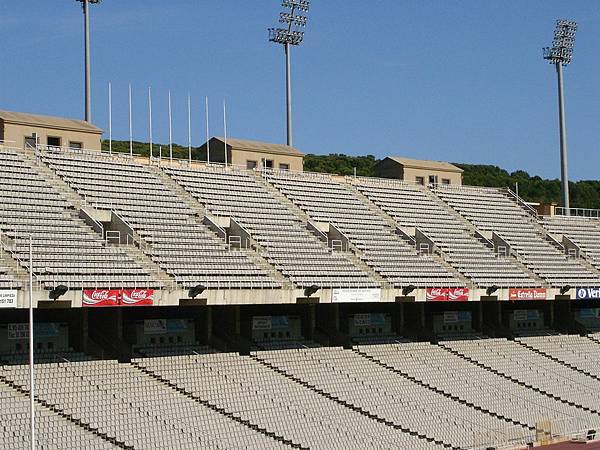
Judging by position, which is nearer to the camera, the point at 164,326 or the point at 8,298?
the point at 8,298

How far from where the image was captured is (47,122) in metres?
44.0

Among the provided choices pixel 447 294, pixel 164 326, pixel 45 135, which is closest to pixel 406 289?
pixel 447 294

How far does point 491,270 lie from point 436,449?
51.5 ft

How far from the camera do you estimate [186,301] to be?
34.9 meters

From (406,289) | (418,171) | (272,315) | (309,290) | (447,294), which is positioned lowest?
(272,315)

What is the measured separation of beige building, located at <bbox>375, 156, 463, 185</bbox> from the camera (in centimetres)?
Result: 5747

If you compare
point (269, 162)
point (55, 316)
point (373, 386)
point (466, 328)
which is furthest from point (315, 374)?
point (269, 162)

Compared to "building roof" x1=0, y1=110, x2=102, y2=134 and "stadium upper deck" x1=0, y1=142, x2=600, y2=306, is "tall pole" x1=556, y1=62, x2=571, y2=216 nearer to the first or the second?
"stadium upper deck" x1=0, y1=142, x2=600, y2=306

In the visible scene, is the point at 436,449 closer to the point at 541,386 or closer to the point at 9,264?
the point at 541,386

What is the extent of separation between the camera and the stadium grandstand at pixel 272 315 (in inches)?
1240

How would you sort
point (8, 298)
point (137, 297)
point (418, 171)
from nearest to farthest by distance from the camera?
point (8, 298) < point (137, 297) < point (418, 171)

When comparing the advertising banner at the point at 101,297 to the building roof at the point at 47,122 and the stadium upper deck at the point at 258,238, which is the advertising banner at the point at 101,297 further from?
the building roof at the point at 47,122

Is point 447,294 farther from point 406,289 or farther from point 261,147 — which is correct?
point 261,147

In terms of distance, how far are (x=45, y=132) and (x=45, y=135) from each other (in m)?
0.13
